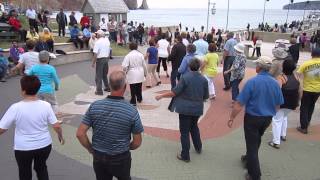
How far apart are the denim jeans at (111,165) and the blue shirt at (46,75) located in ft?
11.1

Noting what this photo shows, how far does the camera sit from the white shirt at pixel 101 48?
985 centimetres

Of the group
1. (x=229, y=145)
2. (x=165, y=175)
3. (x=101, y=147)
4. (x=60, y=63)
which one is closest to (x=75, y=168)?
(x=165, y=175)

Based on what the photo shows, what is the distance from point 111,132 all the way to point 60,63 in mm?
12581

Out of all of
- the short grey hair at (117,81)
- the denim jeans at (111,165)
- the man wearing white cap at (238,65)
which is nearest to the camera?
the short grey hair at (117,81)

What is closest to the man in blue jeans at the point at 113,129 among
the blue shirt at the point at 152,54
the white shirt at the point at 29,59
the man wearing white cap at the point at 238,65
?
the white shirt at the point at 29,59

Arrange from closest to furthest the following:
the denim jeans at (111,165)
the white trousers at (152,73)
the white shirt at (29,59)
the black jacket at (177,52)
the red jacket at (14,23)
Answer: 1. the denim jeans at (111,165)
2. the white shirt at (29,59)
3. the black jacket at (177,52)
4. the white trousers at (152,73)
5. the red jacket at (14,23)

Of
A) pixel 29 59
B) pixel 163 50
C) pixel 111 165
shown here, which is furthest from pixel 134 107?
pixel 163 50

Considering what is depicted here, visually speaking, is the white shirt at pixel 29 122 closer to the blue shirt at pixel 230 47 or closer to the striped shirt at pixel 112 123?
the striped shirt at pixel 112 123

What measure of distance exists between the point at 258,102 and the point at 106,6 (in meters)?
19.8

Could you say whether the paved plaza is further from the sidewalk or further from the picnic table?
the picnic table

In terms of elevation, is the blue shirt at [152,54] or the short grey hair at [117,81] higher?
the short grey hair at [117,81]

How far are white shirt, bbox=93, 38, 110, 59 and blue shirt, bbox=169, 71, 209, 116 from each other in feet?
15.3

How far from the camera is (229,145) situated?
23.0ft

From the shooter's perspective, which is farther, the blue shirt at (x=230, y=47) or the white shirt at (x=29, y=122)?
the blue shirt at (x=230, y=47)
